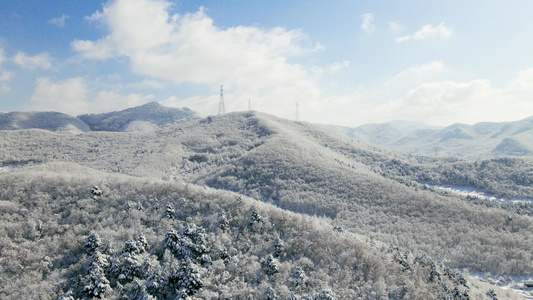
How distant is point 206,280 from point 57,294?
26.5 ft

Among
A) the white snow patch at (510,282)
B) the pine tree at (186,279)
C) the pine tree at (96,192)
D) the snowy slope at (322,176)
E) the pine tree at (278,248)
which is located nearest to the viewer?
the pine tree at (186,279)

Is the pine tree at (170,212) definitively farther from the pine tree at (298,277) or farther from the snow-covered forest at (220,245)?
the pine tree at (298,277)

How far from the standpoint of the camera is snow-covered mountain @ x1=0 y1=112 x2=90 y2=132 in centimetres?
15412

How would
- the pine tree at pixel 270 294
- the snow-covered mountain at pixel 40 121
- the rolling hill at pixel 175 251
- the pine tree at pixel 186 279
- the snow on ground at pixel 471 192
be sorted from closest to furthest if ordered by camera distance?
the pine tree at pixel 270 294 < the pine tree at pixel 186 279 < the rolling hill at pixel 175 251 < the snow on ground at pixel 471 192 < the snow-covered mountain at pixel 40 121

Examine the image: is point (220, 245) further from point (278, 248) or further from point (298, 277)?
point (298, 277)

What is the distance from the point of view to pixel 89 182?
2347 cm

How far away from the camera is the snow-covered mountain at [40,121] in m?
154

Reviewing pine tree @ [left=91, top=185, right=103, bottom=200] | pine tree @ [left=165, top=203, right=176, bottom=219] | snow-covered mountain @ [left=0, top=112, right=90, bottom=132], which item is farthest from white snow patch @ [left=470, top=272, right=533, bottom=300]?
snow-covered mountain @ [left=0, top=112, right=90, bottom=132]

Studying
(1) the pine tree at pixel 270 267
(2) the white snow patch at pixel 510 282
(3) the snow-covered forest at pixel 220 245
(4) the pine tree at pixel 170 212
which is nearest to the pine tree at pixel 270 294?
(3) the snow-covered forest at pixel 220 245

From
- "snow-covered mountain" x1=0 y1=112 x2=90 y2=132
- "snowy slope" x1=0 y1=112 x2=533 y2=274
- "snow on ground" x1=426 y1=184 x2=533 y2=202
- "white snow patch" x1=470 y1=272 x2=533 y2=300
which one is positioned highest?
"snow-covered mountain" x1=0 y1=112 x2=90 y2=132

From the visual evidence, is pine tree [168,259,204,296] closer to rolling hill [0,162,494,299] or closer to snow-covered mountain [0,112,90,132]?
rolling hill [0,162,494,299]

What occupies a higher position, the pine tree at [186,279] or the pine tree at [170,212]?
the pine tree at [170,212]

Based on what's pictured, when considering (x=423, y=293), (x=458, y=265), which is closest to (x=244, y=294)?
(x=423, y=293)

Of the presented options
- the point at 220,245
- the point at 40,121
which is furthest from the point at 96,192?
the point at 40,121
